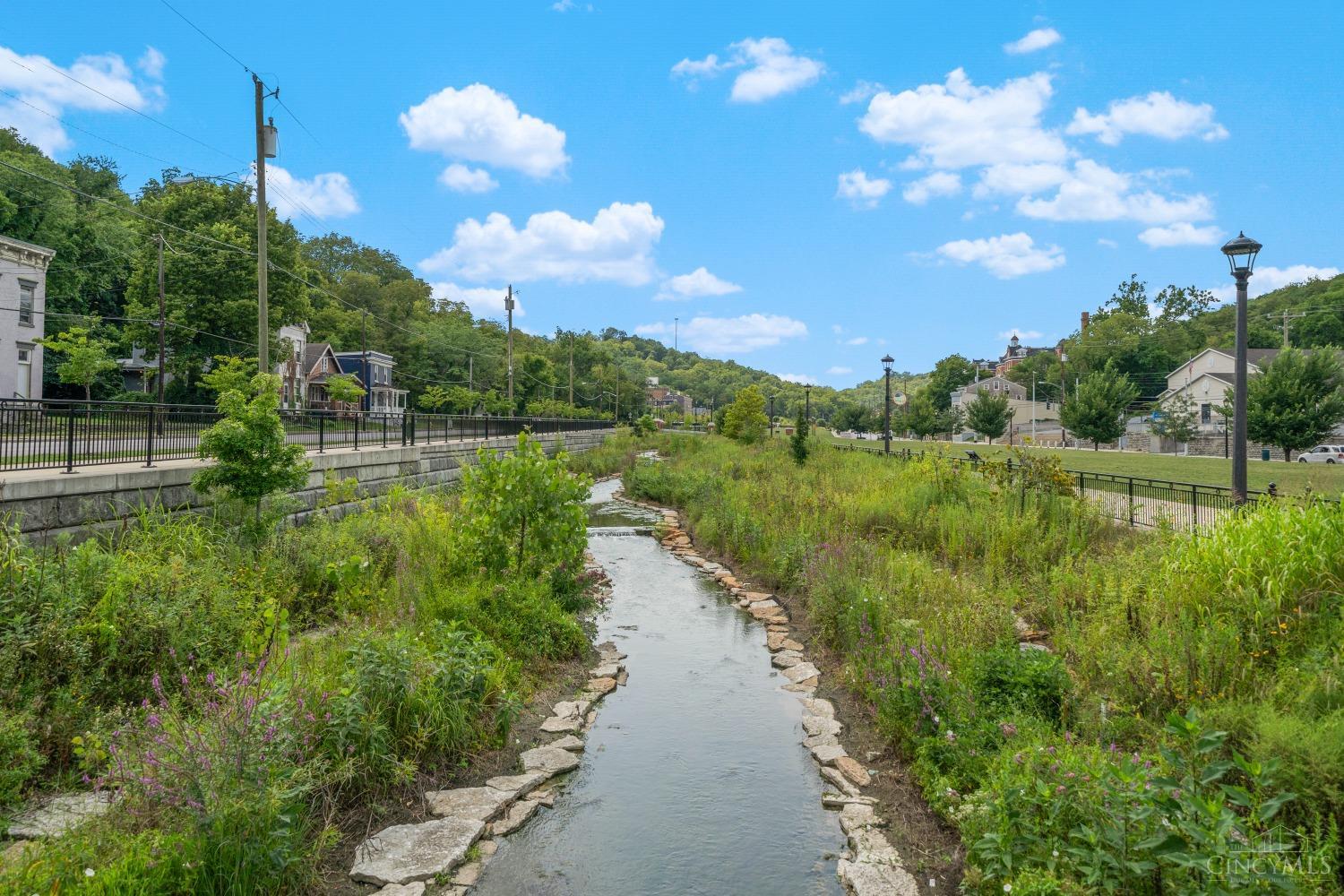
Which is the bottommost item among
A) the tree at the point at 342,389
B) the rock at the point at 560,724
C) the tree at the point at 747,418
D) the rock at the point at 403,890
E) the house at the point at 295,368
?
the rock at the point at 560,724

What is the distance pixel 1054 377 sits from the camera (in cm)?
10456

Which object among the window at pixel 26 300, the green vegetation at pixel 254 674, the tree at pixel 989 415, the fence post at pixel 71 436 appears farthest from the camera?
the tree at pixel 989 415

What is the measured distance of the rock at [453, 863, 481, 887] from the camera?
4699 mm

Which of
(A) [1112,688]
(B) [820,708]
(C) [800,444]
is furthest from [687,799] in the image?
(C) [800,444]

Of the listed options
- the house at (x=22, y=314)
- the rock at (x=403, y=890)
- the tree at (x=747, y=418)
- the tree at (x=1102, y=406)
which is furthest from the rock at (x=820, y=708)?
the tree at (x=1102, y=406)

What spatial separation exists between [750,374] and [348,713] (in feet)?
523

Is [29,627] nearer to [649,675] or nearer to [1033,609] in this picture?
[649,675]

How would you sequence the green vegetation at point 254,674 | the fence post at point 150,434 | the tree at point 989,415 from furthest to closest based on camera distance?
the tree at point 989,415 < the fence post at point 150,434 < the green vegetation at point 254,674

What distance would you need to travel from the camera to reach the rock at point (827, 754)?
6496 millimetres

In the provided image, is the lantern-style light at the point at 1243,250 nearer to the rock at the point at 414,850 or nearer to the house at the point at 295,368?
the rock at the point at 414,850

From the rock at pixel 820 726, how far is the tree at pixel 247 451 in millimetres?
7186

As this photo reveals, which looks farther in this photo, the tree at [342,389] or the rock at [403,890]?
the tree at [342,389]

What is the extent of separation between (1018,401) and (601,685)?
105 meters

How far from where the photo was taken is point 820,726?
725cm
